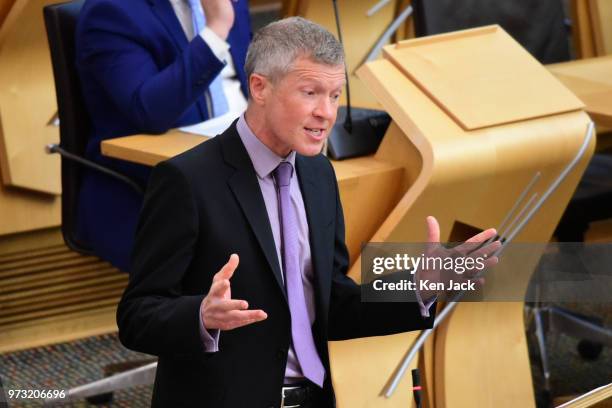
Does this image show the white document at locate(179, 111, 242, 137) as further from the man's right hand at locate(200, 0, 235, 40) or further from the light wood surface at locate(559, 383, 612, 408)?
the light wood surface at locate(559, 383, 612, 408)

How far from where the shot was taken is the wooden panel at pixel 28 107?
3656mm

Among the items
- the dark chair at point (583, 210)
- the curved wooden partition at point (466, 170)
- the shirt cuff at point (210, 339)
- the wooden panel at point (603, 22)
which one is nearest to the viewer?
the shirt cuff at point (210, 339)

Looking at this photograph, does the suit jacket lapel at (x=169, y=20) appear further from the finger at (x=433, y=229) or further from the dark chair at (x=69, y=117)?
Result: the finger at (x=433, y=229)

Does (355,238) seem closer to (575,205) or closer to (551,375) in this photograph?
(575,205)

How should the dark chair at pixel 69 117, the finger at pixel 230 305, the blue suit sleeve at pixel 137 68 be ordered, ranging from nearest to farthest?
the finger at pixel 230 305 → the blue suit sleeve at pixel 137 68 → the dark chair at pixel 69 117

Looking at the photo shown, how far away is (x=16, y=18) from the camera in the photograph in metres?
3.58

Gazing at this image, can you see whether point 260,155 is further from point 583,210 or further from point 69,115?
point 583,210

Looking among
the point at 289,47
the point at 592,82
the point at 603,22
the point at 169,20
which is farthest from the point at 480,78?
the point at 603,22

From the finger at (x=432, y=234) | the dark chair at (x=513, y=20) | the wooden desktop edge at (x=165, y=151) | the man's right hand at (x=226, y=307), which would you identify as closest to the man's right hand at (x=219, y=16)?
the wooden desktop edge at (x=165, y=151)

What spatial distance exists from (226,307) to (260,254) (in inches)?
10.2

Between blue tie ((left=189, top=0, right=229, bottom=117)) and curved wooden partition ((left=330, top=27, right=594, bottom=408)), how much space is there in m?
0.51

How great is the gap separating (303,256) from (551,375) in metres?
1.68

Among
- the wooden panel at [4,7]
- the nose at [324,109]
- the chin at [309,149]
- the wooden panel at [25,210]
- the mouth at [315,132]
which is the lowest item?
the wooden panel at [25,210]

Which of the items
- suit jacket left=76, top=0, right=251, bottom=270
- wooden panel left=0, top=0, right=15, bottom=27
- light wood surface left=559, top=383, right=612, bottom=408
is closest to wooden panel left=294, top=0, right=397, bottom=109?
wooden panel left=0, top=0, right=15, bottom=27
